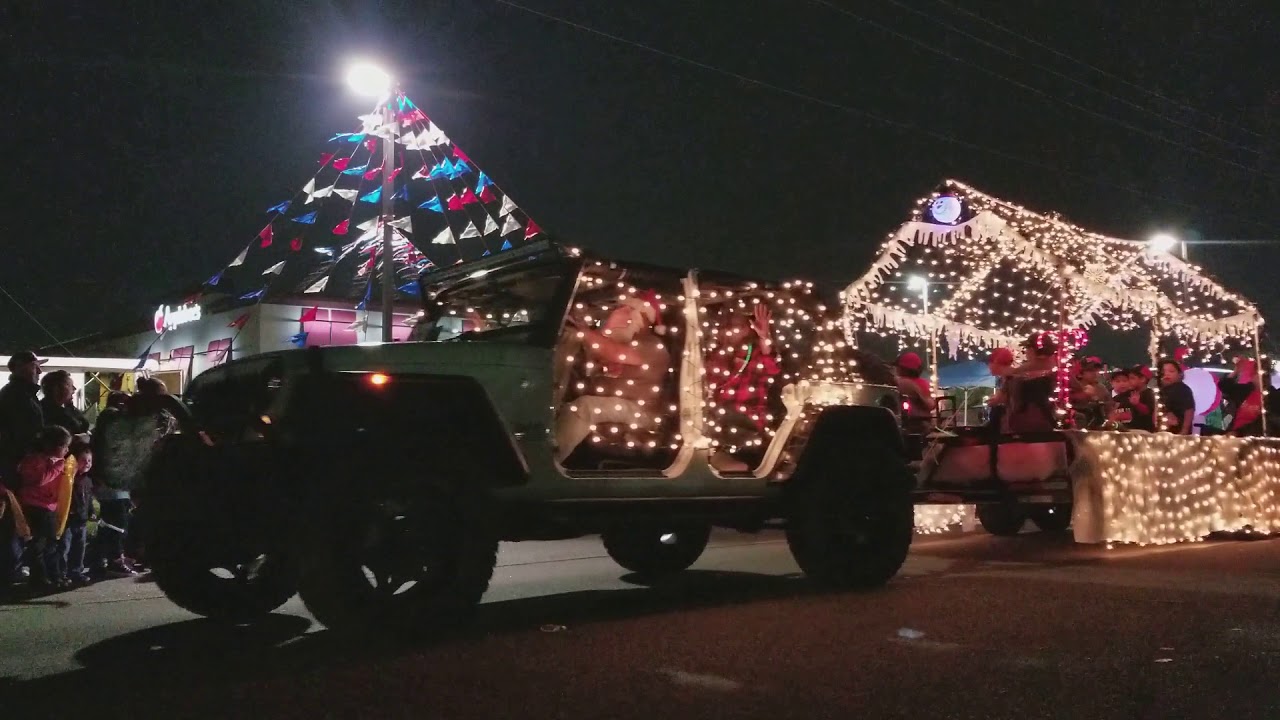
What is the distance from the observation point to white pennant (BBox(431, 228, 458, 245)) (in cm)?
1388

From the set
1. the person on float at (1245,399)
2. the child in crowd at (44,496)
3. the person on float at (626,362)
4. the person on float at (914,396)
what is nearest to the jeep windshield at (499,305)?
the person on float at (626,362)

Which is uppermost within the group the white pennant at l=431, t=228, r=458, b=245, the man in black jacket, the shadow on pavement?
the white pennant at l=431, t=228, r=458, b=245

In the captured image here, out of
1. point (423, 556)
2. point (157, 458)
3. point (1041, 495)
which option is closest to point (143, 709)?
point (423, 556)

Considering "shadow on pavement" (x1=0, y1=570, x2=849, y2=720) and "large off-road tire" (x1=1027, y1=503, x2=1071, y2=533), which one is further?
"large off-road tire" (x1=1027, y1=503, x2=1071, y2=533)

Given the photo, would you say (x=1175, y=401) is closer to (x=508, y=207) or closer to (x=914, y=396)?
(x=914, y=396)

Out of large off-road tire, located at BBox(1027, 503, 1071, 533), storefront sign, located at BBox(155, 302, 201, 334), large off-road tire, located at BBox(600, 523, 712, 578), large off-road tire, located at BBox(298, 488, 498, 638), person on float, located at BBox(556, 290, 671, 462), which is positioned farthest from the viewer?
storefront sign, located at BBox(155, 302, 201, 334)

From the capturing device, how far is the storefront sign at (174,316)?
28.9 m

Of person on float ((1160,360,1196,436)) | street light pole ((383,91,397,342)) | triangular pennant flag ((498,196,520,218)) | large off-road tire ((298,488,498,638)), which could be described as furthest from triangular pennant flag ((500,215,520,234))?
large off-road tire ((298,488,498,638))

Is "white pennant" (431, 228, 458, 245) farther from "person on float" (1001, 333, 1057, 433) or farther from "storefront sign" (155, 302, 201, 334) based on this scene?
"storefront sign" (155, 302, 201, 334)

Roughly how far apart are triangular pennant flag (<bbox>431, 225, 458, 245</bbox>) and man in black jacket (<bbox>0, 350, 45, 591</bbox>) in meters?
6.56

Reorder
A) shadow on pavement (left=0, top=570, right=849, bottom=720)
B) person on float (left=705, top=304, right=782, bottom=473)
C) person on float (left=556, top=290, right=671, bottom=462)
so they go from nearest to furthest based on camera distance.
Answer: shadow on pavement (left=0, top=570, right=849, bottom=720) < person on float (left=556, top=290, right=671, bottom=462) < person on float (left=705, top=304, right=782, bottom=473)

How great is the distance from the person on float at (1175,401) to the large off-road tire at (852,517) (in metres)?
6.71

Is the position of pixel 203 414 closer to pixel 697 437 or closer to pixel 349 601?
pixel 349 601

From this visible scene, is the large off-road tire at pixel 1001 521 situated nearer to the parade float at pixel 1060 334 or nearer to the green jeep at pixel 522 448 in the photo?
the parade float at pixel 1060 334
